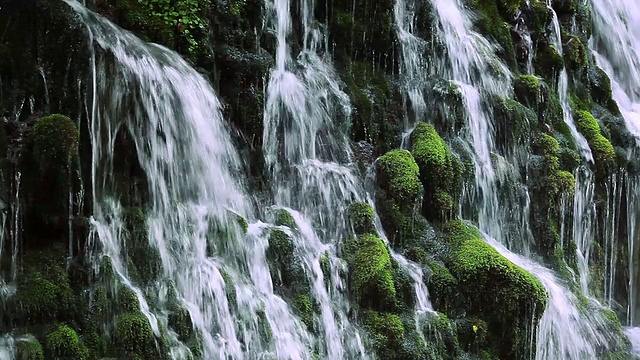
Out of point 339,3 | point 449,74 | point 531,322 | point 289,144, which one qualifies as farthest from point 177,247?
point 449,74

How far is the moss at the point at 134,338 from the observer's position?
647 cm

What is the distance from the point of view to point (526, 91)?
40.5 ft

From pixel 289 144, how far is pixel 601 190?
6.73 m

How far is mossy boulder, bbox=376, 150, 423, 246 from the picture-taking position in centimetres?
929

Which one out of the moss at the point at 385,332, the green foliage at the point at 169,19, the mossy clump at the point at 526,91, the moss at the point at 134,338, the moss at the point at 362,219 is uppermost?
the green foliage at the point at 169,19

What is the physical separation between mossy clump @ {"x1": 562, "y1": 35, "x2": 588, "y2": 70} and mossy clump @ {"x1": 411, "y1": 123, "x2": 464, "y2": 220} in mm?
5966

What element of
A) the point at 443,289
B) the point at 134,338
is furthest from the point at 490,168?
the point at 134,338

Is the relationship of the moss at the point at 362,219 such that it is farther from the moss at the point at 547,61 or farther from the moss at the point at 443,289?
the moss at the point at 547,61

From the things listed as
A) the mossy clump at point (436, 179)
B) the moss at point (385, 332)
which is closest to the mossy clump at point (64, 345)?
A: the moss at point (385, 332)

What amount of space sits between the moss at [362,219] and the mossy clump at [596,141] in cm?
614

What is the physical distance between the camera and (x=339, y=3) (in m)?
11.0

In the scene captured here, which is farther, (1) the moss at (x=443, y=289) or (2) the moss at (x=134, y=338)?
(1) the moss at (x=443, y=289)

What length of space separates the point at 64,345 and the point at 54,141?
184 centimetres

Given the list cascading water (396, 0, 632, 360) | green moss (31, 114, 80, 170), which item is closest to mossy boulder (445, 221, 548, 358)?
cascading water (396, 0, 632, 360)
